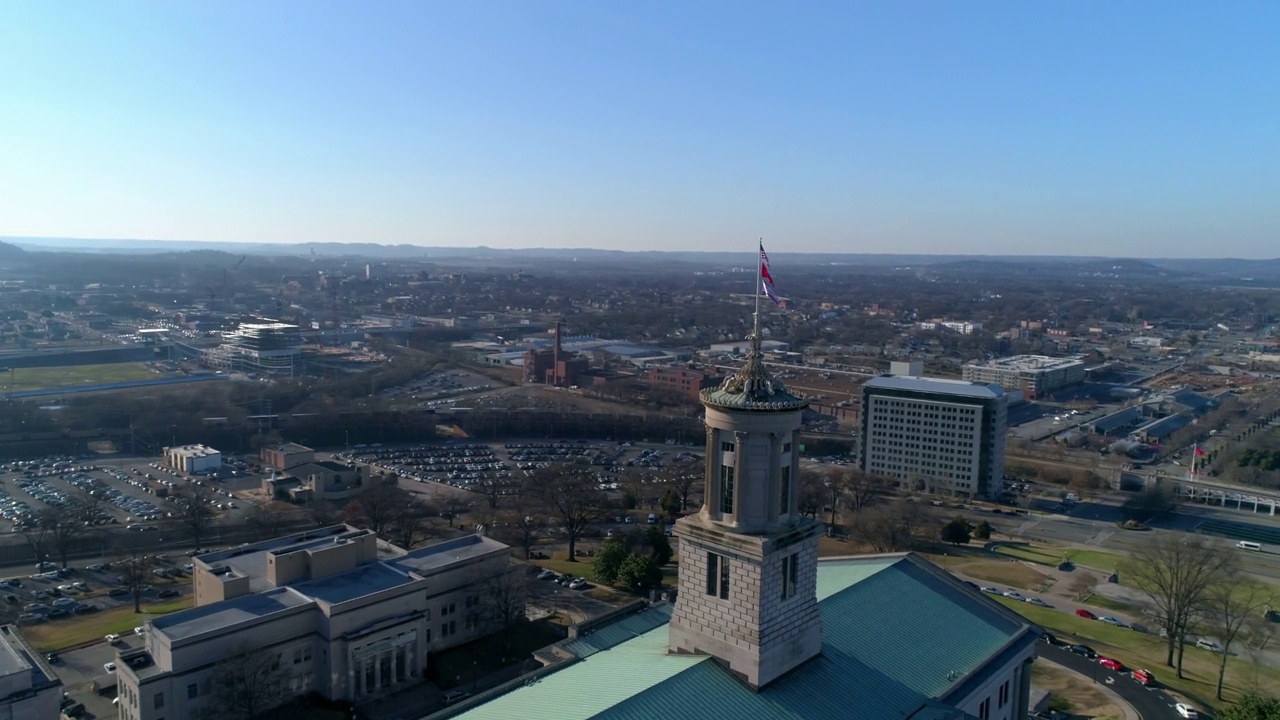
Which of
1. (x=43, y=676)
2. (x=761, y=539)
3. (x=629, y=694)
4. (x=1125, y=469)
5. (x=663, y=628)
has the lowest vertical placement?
(x=1125, y=469)

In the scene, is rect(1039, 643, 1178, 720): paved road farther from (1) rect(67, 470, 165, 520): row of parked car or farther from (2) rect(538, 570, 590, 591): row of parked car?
(1) rect(67, 470, 165, 520): row of parked car

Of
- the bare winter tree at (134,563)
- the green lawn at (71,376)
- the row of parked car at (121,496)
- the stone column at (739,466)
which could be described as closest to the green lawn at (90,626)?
the bare winter tree at (134,563)

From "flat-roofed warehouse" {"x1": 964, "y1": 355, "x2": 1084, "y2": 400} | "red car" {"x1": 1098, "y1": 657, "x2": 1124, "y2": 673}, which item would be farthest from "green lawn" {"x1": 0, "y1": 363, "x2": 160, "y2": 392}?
"flat-roofed warehouse" {"x1": 964, "y1": 355, "x2": 1084, "y2": 400}

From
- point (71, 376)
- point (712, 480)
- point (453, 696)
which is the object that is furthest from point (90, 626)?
point (71, 376)

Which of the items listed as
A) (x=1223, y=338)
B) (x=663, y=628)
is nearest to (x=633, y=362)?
(x=663, y=628)

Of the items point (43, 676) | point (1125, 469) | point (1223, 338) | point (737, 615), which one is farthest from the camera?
point (1223, 338)

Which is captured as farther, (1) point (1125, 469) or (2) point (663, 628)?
(1) point (1125, 469)

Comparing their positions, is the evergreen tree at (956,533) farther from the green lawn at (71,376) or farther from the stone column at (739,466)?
the green lawn at (71,376)

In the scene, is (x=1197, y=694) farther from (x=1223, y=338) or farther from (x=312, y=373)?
(x=1223, y=338)
